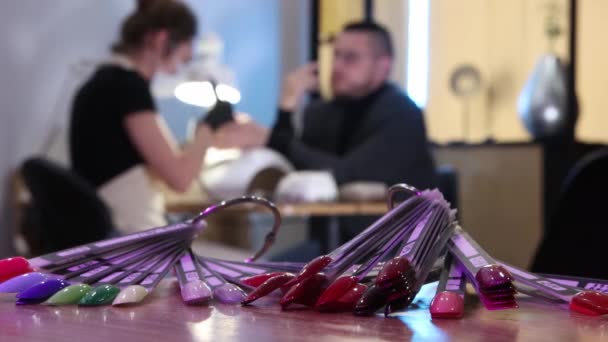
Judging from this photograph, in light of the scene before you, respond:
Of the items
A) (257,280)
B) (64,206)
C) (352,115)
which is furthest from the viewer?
(352,115)

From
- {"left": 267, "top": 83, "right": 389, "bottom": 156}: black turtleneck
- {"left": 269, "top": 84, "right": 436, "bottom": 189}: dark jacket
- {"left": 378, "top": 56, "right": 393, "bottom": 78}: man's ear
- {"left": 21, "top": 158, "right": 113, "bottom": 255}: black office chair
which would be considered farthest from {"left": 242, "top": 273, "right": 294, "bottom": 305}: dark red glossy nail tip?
{"left": 378, "top": 56, "right": 393, "bottom": 78}: man's ear

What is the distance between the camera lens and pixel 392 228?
0.41 meters

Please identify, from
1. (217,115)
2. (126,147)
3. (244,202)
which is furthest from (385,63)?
(244,202)

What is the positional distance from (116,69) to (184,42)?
0.99 ft

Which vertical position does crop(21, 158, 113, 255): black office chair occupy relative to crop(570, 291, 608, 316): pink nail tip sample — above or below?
below

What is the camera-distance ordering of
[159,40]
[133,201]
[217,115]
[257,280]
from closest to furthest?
[257,280] < [133,201] < [217,115] < [159,40]

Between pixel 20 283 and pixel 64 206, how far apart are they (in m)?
1.41

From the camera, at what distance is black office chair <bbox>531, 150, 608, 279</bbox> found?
880 mm

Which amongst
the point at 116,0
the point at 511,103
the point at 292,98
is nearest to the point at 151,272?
the point at 292,98

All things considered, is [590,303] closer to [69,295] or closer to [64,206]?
[69,295]

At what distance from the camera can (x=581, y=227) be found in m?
0.89

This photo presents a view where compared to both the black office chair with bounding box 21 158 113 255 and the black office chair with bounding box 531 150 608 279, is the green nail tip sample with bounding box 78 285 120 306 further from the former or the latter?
the black office chair with bounding box 21 158 113 255

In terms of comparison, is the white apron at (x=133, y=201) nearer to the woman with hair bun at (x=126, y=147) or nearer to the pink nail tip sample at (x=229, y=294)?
the woman with hair bun at (x=126, y=147)

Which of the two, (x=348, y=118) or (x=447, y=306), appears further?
(x=348, y=118)
